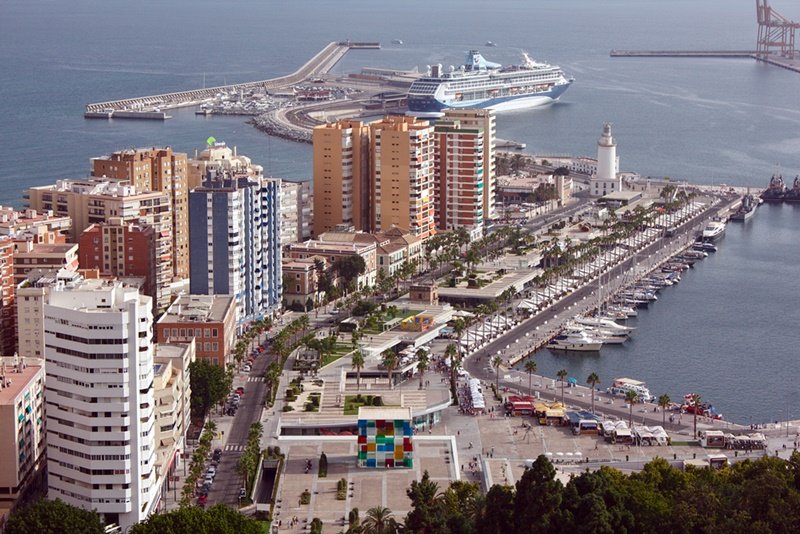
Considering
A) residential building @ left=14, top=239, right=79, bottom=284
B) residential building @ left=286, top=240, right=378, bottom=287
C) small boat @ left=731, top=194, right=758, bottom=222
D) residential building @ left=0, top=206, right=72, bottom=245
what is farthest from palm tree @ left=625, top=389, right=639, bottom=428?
small boat @ left=731, top=194, right=758, bottom=222

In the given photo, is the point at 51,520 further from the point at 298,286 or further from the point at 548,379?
the point at 298,286

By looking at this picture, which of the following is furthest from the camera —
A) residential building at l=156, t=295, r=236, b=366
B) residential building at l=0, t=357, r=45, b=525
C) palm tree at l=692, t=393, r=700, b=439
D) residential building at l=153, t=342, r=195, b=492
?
residential building at l=156, t=295, r=236, b=366

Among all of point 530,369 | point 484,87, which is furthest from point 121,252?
point 484,87

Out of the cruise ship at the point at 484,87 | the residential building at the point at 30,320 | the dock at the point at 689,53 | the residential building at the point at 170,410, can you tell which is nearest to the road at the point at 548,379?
Result: the residential building at the point at 170,410

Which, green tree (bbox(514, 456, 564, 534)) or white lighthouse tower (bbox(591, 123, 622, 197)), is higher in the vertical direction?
white lighthouse tower (bbox(591, 123, 622, 197))

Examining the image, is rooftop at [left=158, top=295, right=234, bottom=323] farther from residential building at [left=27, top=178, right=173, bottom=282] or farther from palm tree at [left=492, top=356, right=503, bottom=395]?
palm tree at [left=492, top=356, right=503, bottom=395]

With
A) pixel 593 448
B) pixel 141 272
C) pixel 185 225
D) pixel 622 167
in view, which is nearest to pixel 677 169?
pixel 622 167

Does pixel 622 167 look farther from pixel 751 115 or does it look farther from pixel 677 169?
pixel 751 115
